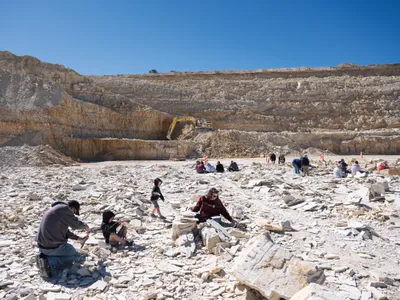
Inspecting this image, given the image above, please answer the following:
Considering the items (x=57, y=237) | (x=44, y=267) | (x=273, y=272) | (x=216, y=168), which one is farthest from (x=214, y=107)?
(x=273, y=272)

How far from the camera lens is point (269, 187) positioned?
11.4m

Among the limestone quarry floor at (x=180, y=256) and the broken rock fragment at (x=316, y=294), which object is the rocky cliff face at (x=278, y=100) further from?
the broken rock fragment at (x=316, y=294)

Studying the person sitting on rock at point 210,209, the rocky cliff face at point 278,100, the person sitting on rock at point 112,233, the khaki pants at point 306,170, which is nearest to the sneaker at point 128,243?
the person sitting on rock at point 112,233

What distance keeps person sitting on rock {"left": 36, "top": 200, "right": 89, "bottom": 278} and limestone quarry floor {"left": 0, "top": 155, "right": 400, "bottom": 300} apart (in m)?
0.23

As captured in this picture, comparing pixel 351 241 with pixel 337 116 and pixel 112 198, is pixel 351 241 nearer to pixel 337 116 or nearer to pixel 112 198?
pixel 112 198

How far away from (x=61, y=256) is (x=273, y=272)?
128 inches

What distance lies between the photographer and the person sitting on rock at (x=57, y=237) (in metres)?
4.69

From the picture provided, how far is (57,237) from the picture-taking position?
15.6 ft

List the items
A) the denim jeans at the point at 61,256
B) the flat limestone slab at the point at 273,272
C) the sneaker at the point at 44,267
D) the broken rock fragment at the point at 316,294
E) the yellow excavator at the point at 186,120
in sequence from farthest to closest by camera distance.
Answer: the yellow excavator at the point at 186,120, the denim jeans at the point at 61,256, the sneaker at the point at 44,267, the flat limestone slab at the point at 273,272, the broken rock fragment at the point at 316,294

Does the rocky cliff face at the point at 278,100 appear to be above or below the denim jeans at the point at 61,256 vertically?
above

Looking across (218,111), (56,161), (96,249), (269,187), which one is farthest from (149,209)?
(218,111)

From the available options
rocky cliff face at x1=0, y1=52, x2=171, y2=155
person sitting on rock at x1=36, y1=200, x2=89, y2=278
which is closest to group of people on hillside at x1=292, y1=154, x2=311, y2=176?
person sitting on rock at x1=36, y1=200, x2=89, y2=278

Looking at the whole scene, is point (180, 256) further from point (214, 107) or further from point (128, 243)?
point (214, 107)

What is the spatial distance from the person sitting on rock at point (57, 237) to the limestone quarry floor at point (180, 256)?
0.23 m
